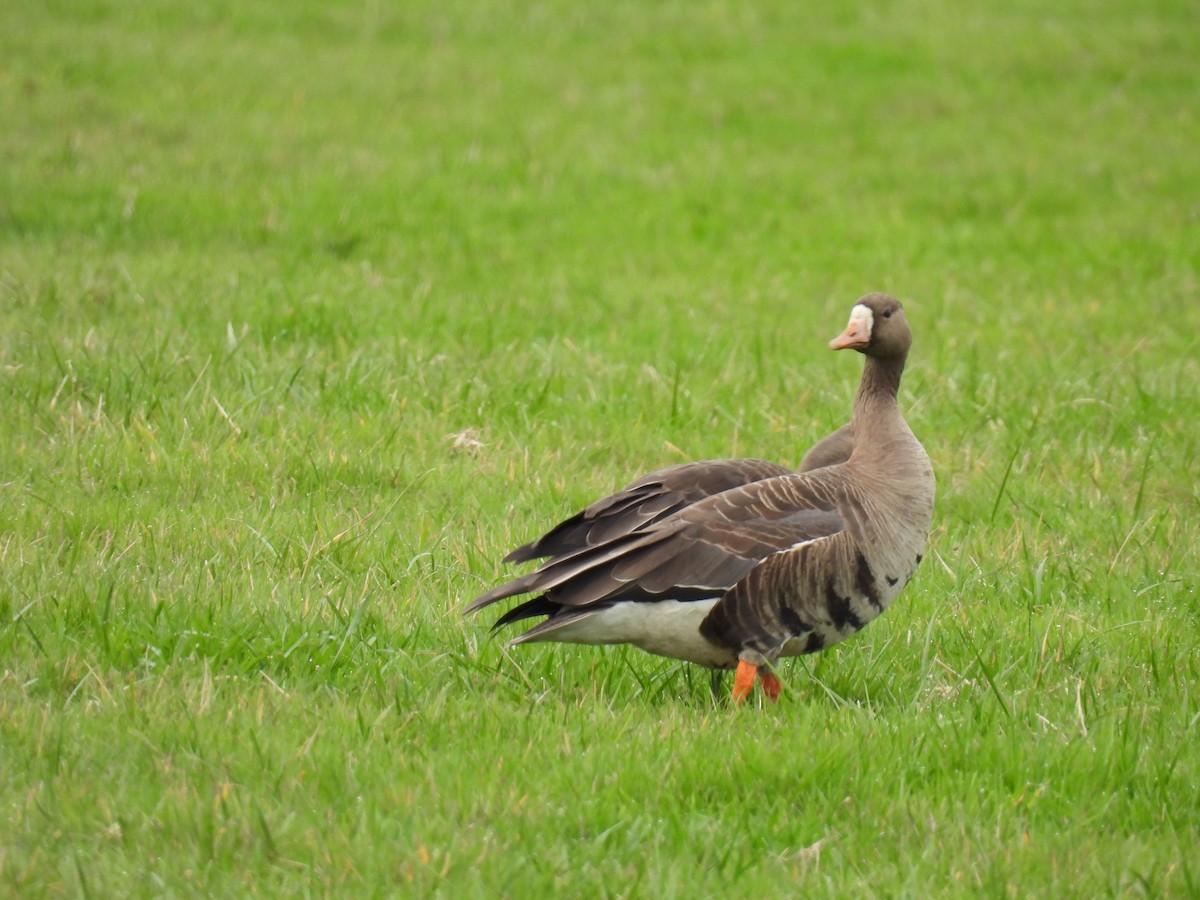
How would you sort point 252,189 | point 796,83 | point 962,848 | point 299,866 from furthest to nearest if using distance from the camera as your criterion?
1. point 796,83
2. point 252,189
3. point 962,848
4. point 299,866

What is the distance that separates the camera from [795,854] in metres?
3.66

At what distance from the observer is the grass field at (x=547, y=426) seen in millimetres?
3727

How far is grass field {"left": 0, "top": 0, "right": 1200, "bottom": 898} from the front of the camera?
3.73 meters

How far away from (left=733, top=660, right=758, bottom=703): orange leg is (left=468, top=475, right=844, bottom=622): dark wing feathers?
0.87 ft

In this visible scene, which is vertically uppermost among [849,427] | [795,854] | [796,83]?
[796,83]

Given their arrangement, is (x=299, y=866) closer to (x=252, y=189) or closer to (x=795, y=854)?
(x=795, y=854)

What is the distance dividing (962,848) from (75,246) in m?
7.84

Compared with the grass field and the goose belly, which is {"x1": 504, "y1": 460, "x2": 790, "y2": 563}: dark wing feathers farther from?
the grass field

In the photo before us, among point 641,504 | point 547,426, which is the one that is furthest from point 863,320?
point 547,426

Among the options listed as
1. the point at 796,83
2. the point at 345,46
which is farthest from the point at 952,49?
the point at 345,46

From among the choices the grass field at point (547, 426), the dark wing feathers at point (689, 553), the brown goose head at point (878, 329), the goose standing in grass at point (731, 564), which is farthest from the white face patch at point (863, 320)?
the grass field at point (547, 426)

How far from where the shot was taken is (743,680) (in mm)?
4520

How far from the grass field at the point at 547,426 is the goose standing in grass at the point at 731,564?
0.24 meters

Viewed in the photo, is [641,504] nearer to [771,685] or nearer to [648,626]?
[648,626]
